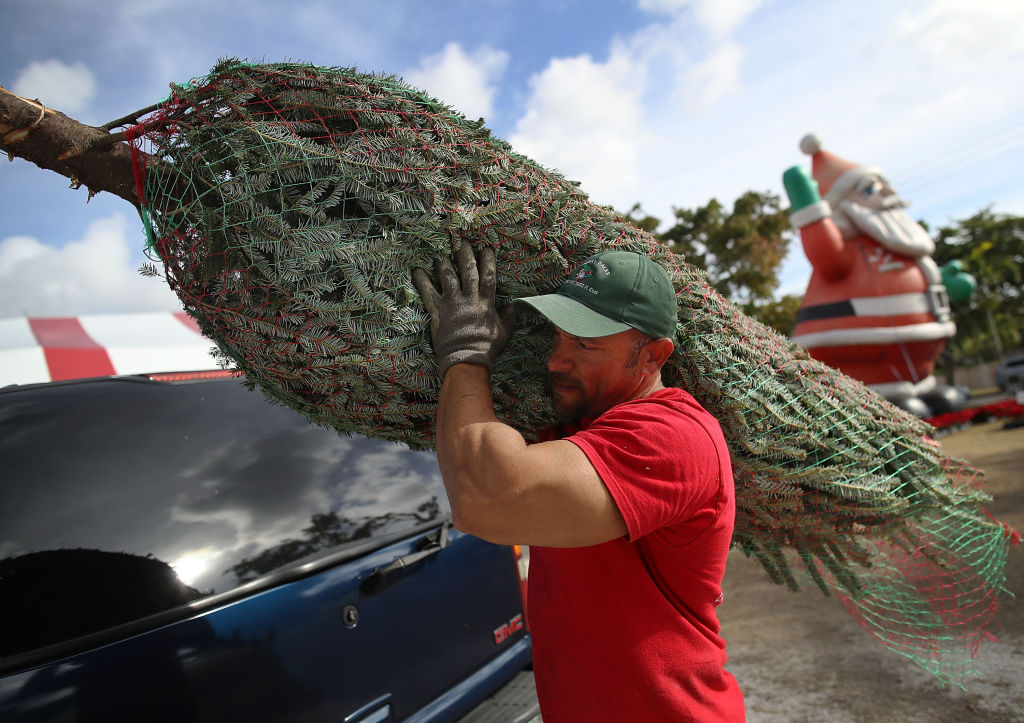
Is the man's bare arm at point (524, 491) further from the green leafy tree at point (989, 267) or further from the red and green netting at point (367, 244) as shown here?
the green leafy tree at point (989, 267)

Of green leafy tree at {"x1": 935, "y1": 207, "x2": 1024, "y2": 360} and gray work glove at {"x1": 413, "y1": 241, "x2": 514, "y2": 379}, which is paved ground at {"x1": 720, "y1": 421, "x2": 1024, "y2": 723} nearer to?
gray work glove at {"x1": 413, "y1": 241, "x2": 514, "y2": 379}

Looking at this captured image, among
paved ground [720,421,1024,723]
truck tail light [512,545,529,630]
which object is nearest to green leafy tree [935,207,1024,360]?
paved ground [720,421,1024,723]

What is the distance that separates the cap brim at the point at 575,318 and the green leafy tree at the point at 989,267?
33.9 m

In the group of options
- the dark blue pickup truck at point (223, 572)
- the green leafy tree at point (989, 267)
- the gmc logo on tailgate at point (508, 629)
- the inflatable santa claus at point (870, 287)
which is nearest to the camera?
the dark blue pickup truck at point (223, 572)

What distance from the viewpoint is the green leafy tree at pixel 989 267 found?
28812mm

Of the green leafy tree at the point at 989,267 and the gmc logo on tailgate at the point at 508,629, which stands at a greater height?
the green leafy tree at the point at 989,267

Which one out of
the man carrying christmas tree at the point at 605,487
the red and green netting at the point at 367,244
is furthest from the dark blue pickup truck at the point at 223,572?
the man carrying christmas tree at the point at 605,487

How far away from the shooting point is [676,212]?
51.4 ft

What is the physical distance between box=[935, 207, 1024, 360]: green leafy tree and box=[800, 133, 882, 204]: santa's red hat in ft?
73.1

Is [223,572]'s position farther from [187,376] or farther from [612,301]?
[612,301]

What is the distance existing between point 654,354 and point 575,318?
0.77 feet

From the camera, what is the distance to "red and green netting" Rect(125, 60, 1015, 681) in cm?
131

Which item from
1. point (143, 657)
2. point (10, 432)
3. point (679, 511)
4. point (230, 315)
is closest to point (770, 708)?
point (679, 511)

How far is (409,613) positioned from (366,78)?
1479 millimetres
